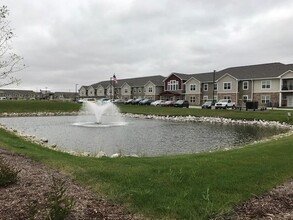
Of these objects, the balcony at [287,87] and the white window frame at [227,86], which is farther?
the white window frame at [227,86]

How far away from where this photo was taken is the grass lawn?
6008 mm

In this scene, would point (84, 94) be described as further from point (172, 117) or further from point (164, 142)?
point (164, 142)

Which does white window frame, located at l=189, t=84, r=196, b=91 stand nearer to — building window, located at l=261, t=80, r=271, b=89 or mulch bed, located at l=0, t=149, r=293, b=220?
building window, located at l=261, t=80, r=271, b=89

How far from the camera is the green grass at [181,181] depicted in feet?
19.7

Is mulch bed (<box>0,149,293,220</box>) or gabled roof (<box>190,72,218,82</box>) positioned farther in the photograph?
gabled roof (<box>190,72,218,82</box>)

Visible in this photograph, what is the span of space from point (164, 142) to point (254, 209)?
15.3 metres

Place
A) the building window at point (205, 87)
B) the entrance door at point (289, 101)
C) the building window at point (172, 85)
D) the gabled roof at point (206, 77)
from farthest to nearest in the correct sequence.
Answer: the building window at point (172, 85), the building window at point (205, 87), the gabled roof at point (206, 77), the entrance door at point (289, 101)

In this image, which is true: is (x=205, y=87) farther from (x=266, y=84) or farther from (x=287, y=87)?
(x=287, y=87)

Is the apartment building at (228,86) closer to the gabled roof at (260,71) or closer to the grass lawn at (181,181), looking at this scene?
the gabled roof at (260,71)

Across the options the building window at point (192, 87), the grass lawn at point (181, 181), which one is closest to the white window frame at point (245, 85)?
the building window at point (192, 87)

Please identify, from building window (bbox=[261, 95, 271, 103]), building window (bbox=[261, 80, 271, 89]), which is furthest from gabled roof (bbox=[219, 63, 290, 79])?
building window (bbox=[261, 95, 271, 103])

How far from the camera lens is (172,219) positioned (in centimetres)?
548

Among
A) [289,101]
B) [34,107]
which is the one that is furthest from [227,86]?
[34,107]

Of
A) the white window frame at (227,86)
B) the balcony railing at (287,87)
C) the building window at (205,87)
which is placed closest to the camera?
the balcony railing at (287,87)
